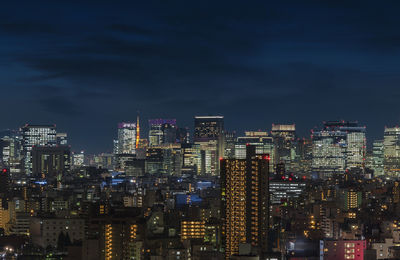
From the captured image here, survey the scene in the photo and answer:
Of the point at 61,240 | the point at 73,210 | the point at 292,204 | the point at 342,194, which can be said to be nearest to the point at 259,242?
the point at 61,240

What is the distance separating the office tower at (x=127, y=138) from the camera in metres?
136

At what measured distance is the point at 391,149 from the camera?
4518 inches

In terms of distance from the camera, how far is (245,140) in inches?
4747

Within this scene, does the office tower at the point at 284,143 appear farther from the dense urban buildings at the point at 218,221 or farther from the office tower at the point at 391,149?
the dense urban buildings at the point at 218,221

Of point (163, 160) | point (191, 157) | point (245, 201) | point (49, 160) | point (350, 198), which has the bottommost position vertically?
point (350, 198)

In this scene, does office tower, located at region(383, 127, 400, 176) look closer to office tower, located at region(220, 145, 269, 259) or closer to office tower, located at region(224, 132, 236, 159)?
office tower, located at region(224, 132, 236, 159)

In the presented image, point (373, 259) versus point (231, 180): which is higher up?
point (231, 180)

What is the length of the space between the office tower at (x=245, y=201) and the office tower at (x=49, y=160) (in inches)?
2695

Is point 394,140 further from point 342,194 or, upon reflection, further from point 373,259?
point 373,259

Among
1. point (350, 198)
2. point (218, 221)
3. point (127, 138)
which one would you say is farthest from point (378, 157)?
point (218, 221)

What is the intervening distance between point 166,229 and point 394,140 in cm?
8416

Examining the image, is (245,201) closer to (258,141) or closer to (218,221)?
(218,221)

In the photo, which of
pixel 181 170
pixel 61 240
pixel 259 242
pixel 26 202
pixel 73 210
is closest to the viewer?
pixel 259 242

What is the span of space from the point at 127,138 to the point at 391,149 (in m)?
42.6
